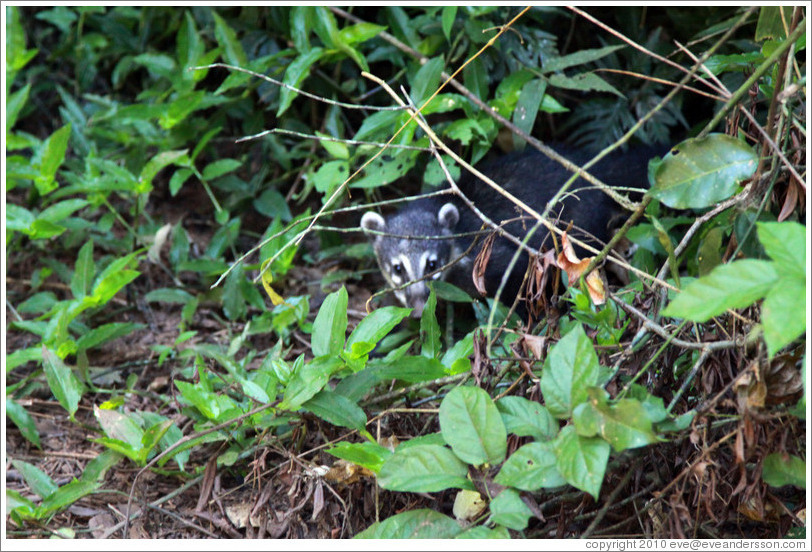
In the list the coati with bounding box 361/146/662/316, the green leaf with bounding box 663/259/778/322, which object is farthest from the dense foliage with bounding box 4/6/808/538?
the coati with bounding box 361/146/662/316

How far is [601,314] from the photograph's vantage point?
8.49 feet

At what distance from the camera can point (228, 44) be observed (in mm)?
4598

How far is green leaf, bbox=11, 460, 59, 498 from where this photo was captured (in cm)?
307

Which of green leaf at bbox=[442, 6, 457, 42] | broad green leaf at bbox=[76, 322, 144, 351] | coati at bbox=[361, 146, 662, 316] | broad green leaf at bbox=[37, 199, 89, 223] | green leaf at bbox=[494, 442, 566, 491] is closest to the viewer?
green leaf at bbox=[494, 442, 566, 491]

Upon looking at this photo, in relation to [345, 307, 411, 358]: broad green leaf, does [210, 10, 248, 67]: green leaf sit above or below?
above

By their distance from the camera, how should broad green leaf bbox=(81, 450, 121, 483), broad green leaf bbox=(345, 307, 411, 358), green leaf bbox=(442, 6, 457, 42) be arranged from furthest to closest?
1. green leaf bbox=(442, 6, 457, 42)
2. broad green leaf bbox=(81, 450, 121, 483)
3. broad green leaf bbox=(345, 307, 411, 358)

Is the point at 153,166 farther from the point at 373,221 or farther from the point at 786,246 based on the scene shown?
the point at 786,246

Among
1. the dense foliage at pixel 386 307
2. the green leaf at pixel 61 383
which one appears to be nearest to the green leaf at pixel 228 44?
the dense foliage at pixel 386 307

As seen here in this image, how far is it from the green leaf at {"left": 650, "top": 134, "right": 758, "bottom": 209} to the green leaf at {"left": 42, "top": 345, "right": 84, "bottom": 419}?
2.49m

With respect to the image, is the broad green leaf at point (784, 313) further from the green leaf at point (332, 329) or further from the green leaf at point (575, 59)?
the green leaf at point (575, 59)

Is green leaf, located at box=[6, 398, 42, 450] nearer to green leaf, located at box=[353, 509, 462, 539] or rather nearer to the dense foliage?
the dense foliage

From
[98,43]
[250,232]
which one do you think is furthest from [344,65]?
[98,43]

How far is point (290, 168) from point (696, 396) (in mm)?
3307

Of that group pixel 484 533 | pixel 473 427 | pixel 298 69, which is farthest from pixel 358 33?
pixel 484 533
